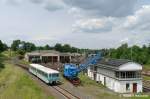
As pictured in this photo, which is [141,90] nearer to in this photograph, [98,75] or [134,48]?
[98,75]

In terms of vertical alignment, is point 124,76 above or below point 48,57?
below

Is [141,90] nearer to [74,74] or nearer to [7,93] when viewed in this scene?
[74,74]

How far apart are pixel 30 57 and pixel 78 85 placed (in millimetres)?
89610

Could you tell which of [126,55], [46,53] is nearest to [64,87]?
[126,55]

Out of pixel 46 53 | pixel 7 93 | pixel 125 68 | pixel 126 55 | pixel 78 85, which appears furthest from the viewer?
pixel 46 53

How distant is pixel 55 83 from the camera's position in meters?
66.1

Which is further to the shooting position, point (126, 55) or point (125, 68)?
point (126, 55)

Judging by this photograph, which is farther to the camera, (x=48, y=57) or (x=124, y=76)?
(x=48, y=57)

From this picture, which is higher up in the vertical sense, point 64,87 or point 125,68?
point 125,68

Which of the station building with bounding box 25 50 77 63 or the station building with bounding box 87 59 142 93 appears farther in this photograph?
the station building with bounding box 25 50 77 63

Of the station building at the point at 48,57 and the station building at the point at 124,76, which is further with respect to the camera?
the station building at the point at 48,57

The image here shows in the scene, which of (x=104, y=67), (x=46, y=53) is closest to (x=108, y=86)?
(x=104, y=67)

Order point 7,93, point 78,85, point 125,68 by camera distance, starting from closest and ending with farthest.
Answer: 1. point 7,93
2. point 125,68
3. point 78,85

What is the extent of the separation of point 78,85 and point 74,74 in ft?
20.2
